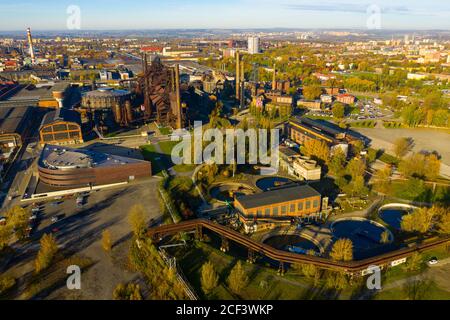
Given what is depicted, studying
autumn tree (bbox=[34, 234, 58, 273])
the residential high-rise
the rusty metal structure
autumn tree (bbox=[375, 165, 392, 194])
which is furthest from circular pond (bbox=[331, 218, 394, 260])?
the residential high-rise

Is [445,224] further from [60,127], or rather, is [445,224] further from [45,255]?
[60,127]

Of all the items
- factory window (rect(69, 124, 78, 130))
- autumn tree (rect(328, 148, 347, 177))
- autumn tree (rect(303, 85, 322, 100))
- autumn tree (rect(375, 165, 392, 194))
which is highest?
autumn tree (rect(303, 85, 322, 100))

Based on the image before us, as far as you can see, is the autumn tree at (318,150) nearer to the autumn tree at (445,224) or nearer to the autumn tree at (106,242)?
the autumn tree at (445,224)

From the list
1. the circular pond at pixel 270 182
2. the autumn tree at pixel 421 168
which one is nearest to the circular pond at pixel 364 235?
the circular pond at pixel 270 182

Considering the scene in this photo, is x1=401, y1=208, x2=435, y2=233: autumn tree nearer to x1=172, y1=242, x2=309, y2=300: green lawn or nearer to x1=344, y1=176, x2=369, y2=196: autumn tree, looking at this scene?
x1=344, y1=176, x2=369, y2=196: autumn tree

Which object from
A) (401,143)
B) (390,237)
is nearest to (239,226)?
(390,237)

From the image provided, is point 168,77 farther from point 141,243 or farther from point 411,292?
point 411,292

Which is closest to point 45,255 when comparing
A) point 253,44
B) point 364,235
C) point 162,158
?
point 162,158
